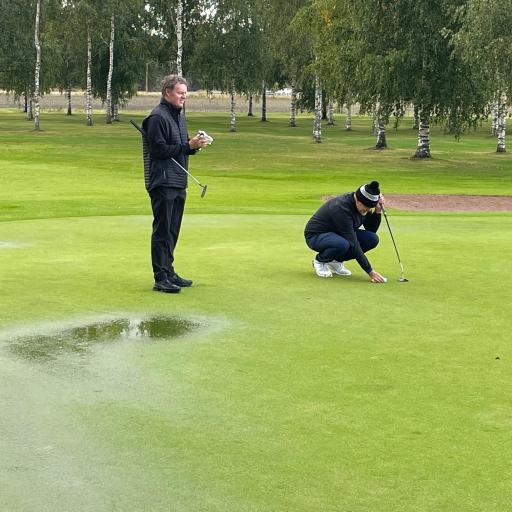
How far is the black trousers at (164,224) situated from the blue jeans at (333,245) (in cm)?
169

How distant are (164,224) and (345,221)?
2.05 meters

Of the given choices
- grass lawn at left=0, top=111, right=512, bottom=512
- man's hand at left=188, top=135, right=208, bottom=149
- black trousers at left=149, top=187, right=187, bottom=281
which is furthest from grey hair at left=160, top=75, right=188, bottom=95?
grass lawn at left=0, top=111, right=512, bottom=512

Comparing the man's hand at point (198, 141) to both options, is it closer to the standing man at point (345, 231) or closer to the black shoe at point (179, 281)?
the black shoe at point (179, 281)

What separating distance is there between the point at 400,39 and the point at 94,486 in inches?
1516

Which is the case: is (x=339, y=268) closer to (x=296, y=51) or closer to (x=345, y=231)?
(x=345, y=231)

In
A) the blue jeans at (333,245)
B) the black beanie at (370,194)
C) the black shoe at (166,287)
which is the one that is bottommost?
the black shoe at (166,287)

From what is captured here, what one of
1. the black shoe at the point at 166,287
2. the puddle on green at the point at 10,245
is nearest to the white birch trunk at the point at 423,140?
the puddle on green at the point at 10,245

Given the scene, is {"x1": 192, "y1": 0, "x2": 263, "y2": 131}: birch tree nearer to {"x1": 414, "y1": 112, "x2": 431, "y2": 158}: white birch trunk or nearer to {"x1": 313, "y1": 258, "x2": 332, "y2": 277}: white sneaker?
{"x1": 414, "y1": 112, "x2": 431, "y2": 158}: white birch trunk

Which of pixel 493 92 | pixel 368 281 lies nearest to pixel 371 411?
pixel 368 281

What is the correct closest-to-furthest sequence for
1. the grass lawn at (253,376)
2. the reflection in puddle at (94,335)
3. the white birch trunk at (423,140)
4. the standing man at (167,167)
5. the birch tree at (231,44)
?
the grass lawn at (253,376), the reflection in puddle at (94,335), the standing man at (167,167), the white birch trunk at (423,140), the birch tree at (231,44)

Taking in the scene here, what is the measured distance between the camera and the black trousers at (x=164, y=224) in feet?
35.9

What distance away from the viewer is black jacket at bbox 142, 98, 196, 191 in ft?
35.2

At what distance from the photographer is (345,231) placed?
1174cm

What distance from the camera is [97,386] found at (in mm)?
7094
